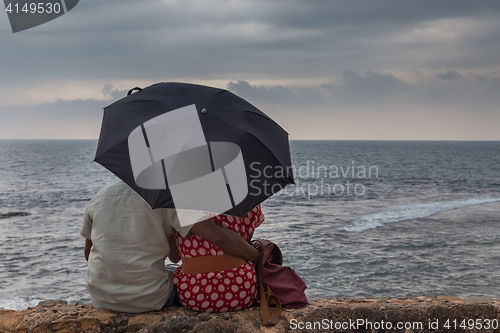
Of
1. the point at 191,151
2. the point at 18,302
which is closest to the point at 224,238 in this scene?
the point at 191,151

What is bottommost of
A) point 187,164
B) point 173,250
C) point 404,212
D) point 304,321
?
point 404,212

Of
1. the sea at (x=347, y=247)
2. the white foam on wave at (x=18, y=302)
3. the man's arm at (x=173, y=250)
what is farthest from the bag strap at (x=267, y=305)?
the white foam on wave at (x=18, y=302)

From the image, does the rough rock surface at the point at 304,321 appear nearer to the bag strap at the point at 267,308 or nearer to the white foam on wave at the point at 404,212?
the bag strap at the point at 267,308

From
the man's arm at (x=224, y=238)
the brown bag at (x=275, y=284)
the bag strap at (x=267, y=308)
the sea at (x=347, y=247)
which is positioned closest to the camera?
the man's arm at (x=224, y=238)

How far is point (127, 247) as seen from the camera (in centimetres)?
249

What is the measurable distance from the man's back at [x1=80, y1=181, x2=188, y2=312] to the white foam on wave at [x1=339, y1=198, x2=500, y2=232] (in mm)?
11884

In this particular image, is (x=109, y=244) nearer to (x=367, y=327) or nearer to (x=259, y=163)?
(x=259, y=163)

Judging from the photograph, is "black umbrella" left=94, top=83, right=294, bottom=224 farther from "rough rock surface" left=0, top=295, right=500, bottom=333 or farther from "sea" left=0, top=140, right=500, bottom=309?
"sea" left=0, top=140, right=500, bottom=309

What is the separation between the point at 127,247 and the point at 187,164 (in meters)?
0.63

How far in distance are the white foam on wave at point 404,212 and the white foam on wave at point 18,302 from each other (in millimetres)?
9240

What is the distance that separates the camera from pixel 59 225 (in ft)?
50.8

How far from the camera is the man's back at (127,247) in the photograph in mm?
2484

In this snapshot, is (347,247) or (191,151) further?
(347,247)

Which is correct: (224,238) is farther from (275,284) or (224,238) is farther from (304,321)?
(304,321)
